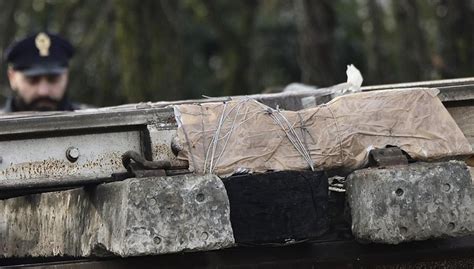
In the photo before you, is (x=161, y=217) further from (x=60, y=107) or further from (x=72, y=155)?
(x=60, y=107)

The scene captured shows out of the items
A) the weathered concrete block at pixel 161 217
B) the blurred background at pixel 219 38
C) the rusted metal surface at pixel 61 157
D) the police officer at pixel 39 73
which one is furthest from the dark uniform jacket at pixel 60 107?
the weathered concrete block at pixel 161 217

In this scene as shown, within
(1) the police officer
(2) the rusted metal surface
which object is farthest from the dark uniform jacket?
(2) the rusted metal surface

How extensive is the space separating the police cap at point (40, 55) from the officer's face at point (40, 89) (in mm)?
37

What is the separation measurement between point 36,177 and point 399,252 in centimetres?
110

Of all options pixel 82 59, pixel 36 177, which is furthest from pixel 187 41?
pixel 36 177

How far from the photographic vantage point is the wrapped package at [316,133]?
12.9 feet

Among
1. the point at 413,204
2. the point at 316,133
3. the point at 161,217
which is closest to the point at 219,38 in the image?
the point at 316,133

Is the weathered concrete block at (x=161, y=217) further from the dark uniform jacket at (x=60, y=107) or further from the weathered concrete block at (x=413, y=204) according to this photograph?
the dark uniform jacket at (x=60, y=107)

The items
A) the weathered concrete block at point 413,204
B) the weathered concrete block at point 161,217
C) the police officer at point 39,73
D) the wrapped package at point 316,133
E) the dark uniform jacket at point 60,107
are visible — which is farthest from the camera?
the police officer at point 39,73

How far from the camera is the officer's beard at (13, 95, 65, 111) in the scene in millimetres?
7961

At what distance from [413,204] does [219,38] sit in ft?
29.1

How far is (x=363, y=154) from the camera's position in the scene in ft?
13.2

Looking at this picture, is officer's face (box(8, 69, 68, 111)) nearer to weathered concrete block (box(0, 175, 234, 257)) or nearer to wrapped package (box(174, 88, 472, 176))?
wrapped package (box(174, 88, 472, 176))

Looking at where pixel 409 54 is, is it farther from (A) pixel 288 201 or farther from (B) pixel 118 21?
(A) pixel 288 201
